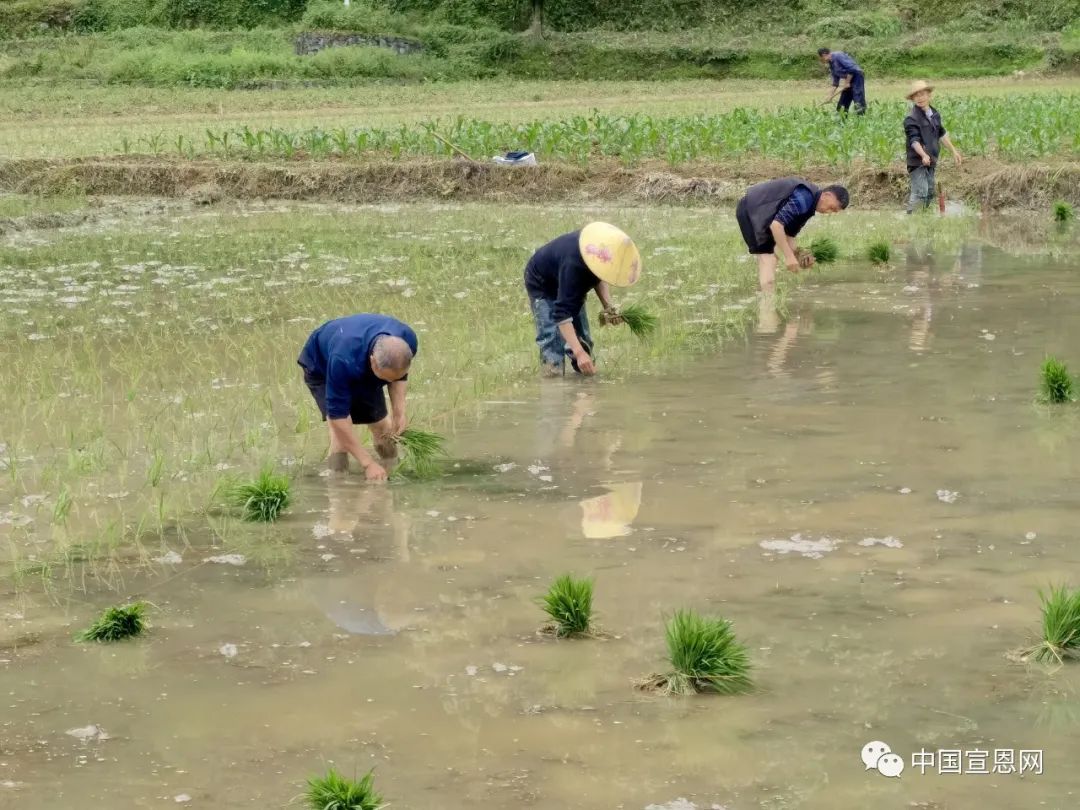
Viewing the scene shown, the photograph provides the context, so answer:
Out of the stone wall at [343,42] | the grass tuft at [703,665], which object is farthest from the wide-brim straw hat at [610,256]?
the stone wall at [343,42]

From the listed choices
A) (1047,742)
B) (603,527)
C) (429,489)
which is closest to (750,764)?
(1047,742)

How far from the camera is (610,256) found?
7332mm

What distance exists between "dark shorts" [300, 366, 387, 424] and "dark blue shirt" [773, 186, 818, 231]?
14.2 ft

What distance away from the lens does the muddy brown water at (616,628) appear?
3682 millimetres

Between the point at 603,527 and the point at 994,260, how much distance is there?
25.0 ft

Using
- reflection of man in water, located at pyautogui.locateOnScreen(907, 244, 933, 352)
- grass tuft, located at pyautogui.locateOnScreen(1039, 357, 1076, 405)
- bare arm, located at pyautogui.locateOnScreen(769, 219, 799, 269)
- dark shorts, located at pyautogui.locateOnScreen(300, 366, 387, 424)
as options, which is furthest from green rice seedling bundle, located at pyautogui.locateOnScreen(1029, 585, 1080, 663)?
bare arm, located at pyautogui.locateOnScreen(769, 219, 799, 269)

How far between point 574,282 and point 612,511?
6.87 ft

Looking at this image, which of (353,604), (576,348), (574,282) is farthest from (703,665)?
(576,348)

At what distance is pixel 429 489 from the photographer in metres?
6.33

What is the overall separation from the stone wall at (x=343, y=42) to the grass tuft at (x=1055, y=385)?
3133cm

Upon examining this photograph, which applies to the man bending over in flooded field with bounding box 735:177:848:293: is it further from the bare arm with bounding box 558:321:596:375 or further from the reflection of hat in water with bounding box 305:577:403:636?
the reflection of hat in water with bounding box 305:577:403:636

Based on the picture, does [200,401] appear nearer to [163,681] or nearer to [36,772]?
[163,681]

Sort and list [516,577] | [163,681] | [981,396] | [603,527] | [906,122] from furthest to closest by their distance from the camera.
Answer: [906,122], [981,396], [603,527], [516,577], [163,681]
